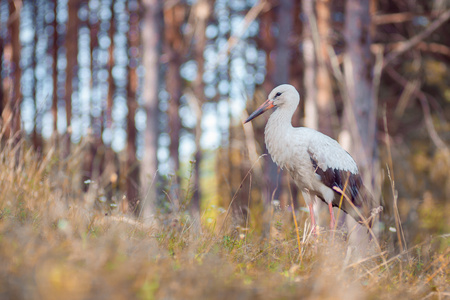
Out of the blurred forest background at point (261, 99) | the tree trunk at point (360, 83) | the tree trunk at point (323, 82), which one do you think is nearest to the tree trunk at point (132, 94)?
the blurred forest background at point (261, 99)

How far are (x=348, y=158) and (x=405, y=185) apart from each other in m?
7.53

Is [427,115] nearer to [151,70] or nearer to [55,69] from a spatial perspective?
[151,70]

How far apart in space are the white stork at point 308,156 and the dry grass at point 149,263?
758mm

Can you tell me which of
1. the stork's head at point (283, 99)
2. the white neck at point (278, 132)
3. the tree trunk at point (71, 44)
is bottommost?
the white neck at point (278, 132)

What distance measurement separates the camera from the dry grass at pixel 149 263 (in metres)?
1.67

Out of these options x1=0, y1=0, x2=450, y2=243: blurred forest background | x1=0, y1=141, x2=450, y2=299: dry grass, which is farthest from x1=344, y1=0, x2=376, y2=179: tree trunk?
x1=0, y1=141, x2=450, y2=299: dry grass

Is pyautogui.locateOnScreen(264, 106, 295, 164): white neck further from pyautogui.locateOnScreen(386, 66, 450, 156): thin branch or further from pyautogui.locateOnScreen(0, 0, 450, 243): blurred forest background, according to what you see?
pyautogui.locateOnScreen(386, 66, 450, 156): thin branch

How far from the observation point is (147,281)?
5.75 ft

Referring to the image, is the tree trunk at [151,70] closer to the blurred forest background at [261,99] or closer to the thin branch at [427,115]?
the blurred forest background at [261,99]

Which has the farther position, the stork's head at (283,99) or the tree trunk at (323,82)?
the tree trunk at (323,82)

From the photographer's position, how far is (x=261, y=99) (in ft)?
21.2

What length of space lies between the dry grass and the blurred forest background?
44 centimetres

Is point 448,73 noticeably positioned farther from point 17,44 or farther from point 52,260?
point 17,44

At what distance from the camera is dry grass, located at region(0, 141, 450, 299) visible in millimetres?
1674
